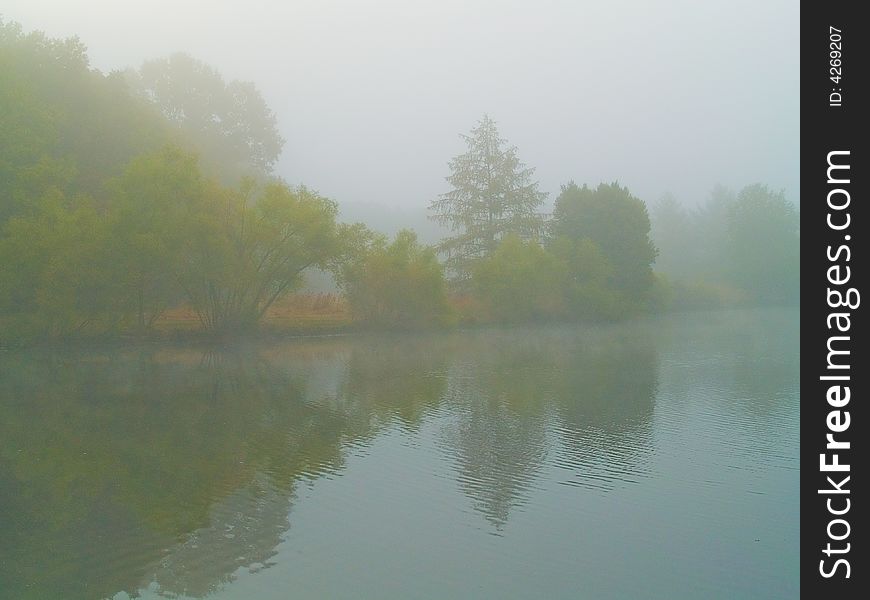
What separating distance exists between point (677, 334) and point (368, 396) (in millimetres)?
24962

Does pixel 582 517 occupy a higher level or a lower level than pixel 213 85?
lower

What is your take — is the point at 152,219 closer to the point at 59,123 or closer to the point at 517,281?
the point at 59,123

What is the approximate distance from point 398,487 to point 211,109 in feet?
155

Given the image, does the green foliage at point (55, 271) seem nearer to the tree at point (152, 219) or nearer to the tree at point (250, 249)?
the tree at point (152, 219)

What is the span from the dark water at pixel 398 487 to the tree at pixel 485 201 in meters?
36.1

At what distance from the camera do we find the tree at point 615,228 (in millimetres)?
55656

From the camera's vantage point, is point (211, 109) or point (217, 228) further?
point (211, 109)

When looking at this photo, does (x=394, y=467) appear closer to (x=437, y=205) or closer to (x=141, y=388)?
(x=141, y=388)

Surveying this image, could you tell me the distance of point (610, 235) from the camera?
182 ft

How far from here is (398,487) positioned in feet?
30.5
